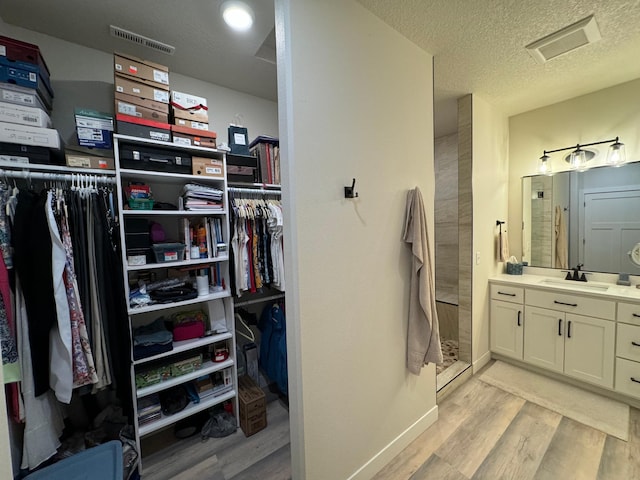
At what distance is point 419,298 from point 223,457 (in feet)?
5.47

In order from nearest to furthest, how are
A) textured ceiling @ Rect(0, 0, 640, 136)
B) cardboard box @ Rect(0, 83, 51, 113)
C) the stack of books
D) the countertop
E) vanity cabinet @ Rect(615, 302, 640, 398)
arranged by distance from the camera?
cardboard box @ Rect(0, 83, 51, 113)
textured ceiling @ Rect(0, 0, 640, 136)
the stack of books
vanity cabinet @ Rect(615, 302, 640, 398)
the countertop

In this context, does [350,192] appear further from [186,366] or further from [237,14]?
[186,366]

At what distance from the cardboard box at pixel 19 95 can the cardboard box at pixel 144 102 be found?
14.6 inches

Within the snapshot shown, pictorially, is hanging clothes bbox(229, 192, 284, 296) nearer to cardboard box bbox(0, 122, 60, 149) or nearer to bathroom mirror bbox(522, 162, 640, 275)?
cardboard box bbox(0, 122, 60, 149)

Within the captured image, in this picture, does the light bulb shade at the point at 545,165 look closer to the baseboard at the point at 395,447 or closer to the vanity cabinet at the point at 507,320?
the vanity cabinet at the point at 507,320

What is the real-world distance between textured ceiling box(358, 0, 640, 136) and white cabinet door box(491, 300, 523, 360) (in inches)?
81.2

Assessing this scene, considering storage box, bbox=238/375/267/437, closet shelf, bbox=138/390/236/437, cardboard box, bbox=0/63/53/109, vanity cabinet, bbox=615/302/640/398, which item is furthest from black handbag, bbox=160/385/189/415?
vanity cabinet, bbox=615/302/640/398

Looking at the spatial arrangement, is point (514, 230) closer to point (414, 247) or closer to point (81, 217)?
point (414, 247)

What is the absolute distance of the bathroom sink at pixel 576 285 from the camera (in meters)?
2.23

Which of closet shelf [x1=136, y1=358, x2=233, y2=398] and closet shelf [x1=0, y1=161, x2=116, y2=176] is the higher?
closet shelf [x1=0, y1=161, x2=116, y2=176]

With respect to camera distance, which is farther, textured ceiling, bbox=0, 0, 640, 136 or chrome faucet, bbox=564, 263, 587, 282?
chrome faucet, bbox=564, 263, 587, 282

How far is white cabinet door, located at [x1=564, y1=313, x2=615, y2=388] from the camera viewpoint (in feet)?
6.78

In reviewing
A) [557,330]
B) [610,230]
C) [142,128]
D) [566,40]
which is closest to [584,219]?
[610,230]

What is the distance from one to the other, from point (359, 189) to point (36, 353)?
→ 1821 millimetres
